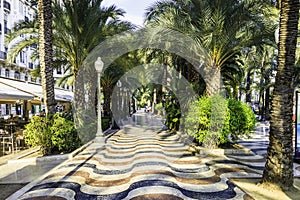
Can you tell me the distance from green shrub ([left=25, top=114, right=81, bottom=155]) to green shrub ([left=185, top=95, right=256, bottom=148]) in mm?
4652

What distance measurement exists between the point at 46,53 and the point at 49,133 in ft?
9.48

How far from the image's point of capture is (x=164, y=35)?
37.1 ft

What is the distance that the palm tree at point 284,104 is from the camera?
5.55m

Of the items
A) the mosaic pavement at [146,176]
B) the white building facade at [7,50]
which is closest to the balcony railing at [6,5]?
the white building facade at [7,50]

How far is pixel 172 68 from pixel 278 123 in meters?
14.3

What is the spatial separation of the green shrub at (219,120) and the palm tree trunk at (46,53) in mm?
5323

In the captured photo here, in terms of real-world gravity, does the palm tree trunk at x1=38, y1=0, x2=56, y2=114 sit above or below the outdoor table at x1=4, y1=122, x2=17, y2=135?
above

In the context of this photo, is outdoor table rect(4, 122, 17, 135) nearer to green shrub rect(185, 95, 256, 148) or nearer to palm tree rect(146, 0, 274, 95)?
palm tree rect(146, 0, 274, 95)

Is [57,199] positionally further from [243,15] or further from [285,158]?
[243,15]

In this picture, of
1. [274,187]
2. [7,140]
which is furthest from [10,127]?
[274,187]

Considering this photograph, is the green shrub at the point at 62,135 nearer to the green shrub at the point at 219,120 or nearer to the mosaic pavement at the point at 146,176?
the mosaic pavement at the point at 146,176

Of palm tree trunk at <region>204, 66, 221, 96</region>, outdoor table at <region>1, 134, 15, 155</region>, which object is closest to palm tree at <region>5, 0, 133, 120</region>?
outdoor table at <region>1, 134, 15, 155</region>

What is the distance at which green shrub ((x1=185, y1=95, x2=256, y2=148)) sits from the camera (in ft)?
31.1

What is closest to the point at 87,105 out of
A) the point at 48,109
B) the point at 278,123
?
the point at 48,109
